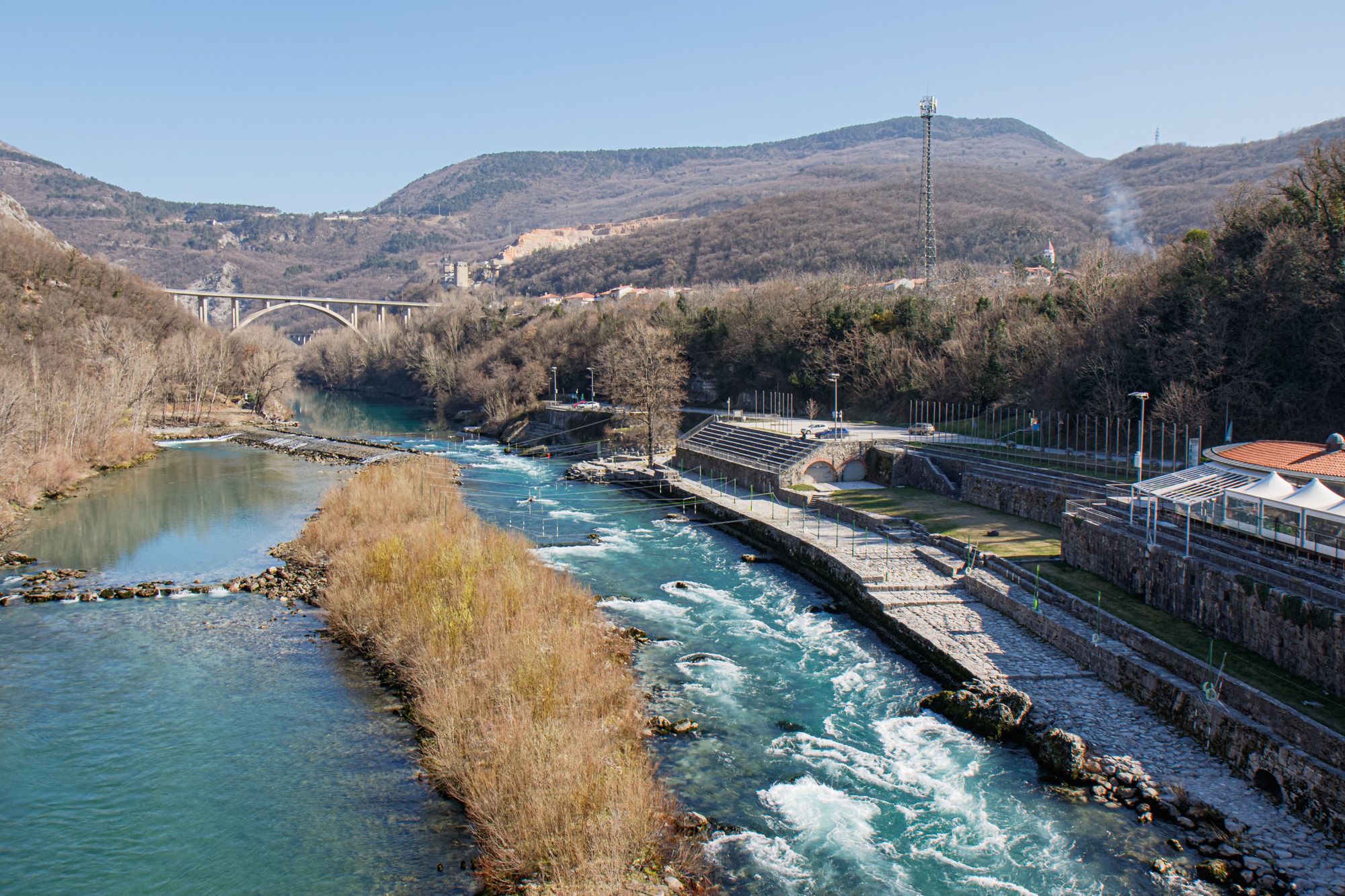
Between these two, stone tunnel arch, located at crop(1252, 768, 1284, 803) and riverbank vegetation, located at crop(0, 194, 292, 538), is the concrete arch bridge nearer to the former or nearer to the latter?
riverbank vegetation, located at crop(0, 194, 292, 538)

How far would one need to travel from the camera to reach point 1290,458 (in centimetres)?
2105

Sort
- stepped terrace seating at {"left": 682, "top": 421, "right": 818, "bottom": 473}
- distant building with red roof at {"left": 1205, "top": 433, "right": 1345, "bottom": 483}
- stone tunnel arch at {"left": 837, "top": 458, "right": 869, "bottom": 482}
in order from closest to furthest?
distant building with red roof at {"left": 1205, "top": 433, "right": 1345, "bottom": 483}
stone tunnel arch at {"left": 837, "top": 458, "right": 869, "bottom": 482}
stepped terrace seating at {"left": 682, "top": 421, "right": 818, "bottom": 473}

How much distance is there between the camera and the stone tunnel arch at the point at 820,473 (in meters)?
40.5

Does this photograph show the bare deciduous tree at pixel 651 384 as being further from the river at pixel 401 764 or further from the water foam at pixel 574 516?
the river at pixel 401 764

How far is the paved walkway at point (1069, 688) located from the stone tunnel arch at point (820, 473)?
9.14m

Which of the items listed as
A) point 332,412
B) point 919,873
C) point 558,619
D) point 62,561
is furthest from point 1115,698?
point 332,412

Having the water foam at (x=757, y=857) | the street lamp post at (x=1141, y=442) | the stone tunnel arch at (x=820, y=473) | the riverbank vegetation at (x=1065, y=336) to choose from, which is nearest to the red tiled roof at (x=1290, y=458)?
the street lamp post at (x=1141, y=442)

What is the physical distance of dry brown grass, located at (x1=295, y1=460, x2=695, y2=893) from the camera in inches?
483

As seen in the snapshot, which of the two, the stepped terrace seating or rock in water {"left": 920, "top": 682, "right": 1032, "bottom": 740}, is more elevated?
the stepped terrace seating

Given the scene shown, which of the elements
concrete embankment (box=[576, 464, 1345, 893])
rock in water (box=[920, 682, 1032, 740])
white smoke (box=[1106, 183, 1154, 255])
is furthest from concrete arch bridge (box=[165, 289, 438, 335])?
rock in water (box=[920, 682, 1032, 740])

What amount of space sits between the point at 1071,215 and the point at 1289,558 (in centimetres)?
11855

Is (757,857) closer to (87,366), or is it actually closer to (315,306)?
(87,366)

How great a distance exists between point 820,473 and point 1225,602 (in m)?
23.0

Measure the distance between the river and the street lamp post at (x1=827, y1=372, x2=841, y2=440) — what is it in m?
16.7
